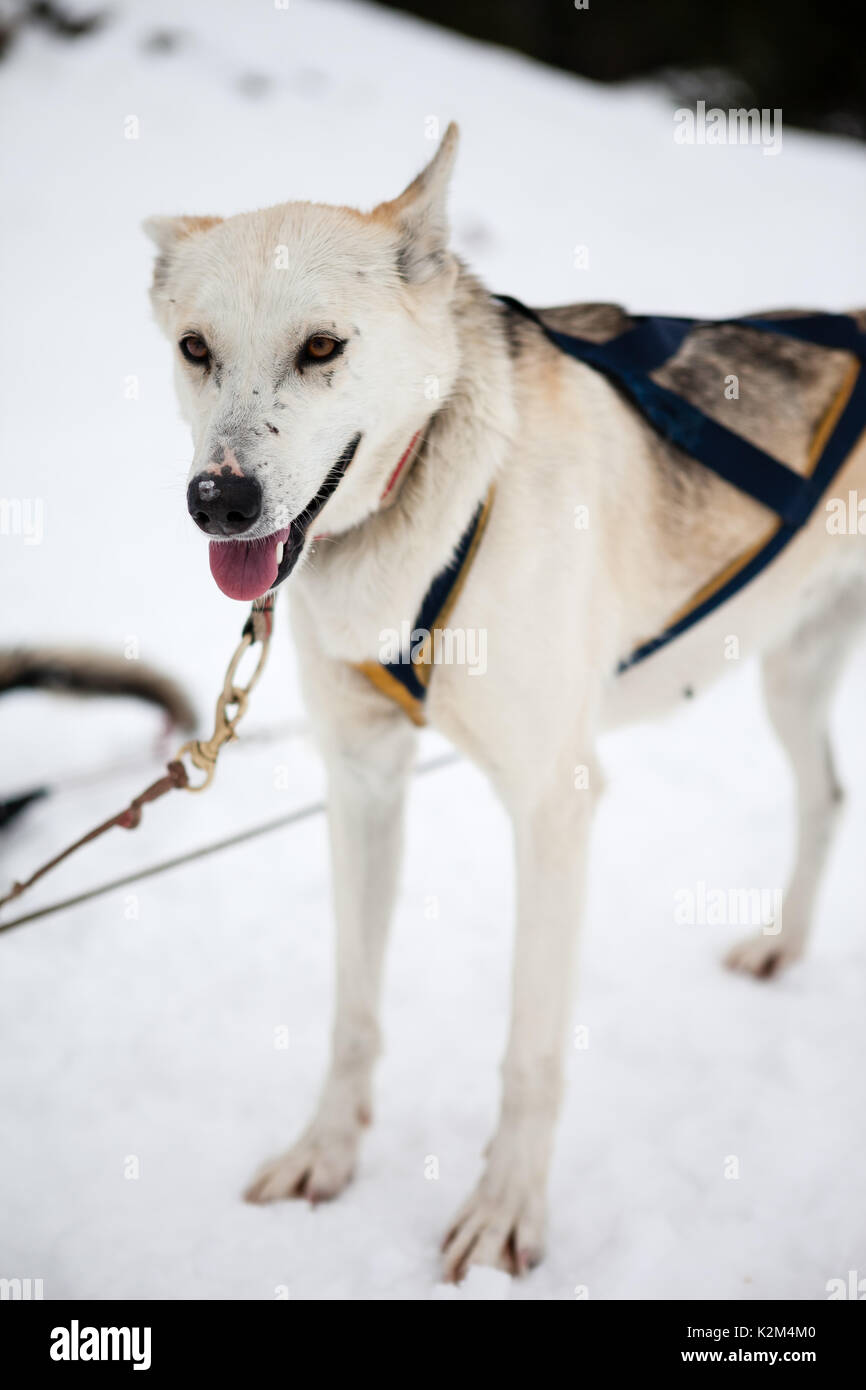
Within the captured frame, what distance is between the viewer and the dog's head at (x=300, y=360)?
4.74 ft

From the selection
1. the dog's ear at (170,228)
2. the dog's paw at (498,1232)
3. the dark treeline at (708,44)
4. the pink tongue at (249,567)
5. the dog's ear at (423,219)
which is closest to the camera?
the pink tongue at (249,567)

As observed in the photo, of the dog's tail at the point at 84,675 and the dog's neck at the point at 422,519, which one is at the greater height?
the dog's tail at the point at 84,675

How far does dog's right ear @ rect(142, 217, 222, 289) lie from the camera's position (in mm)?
1762

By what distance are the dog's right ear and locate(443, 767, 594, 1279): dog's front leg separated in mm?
1290

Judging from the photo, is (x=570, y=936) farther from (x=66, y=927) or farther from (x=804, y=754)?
(x=66, y=927)

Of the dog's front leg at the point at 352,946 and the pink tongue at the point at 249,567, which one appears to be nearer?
the pink tongue at the point at 249,567

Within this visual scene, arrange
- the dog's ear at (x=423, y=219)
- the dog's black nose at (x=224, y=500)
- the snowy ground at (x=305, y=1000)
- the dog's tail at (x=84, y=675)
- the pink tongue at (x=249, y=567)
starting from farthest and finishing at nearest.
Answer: the dog's tail at (x=84, y=675)
the snowy ground at (x=305, y=1000)
the dog's ear at (x=423, y=219)
the pink tongue at (x=249, y=567)
the dog's black nose at (x=224, y=500)

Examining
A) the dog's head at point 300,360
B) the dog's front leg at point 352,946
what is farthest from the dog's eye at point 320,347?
the dog's front leg at point 352,946

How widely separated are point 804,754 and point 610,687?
103cm

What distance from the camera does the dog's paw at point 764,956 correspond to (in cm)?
283

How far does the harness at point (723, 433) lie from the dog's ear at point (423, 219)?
298mm

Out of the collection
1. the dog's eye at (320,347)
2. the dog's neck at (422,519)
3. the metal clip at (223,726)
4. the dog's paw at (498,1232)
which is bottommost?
the dog's paw at (498,1232)

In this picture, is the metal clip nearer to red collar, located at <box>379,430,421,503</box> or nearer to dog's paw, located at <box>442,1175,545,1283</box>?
red collar, located at <box>379,430,421,503</box>

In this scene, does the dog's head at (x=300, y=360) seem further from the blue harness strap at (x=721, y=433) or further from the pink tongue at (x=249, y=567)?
the blue harness strap at (x=721, y=433)
